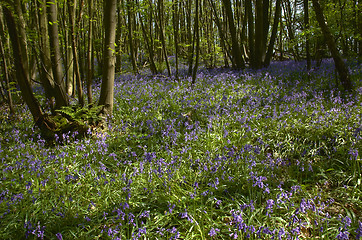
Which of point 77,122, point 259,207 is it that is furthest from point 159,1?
point 259,207

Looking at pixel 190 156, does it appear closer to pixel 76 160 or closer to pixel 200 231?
pixel 200 231

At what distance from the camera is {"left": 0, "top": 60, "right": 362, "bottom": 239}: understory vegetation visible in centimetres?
251

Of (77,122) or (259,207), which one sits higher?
(77,122)

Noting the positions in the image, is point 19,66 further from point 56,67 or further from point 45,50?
point 45,50

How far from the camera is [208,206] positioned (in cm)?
290

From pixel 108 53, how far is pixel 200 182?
3344 mm

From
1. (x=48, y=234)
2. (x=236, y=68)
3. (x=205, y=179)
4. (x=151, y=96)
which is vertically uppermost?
(x=236, y=68)

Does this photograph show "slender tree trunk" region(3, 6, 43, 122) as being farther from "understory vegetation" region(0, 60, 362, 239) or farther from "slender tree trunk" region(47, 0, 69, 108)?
"understory vegetation" region(0, 60, 362, 239)

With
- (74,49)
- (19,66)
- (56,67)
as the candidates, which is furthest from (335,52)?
(19,66)

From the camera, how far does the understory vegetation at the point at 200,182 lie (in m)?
2.51

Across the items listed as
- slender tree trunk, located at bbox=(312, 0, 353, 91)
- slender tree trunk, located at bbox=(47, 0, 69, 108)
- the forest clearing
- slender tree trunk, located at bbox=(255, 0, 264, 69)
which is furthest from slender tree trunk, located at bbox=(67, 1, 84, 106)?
slender tree trunk, located at bbox=(255, 0, 264, 69)

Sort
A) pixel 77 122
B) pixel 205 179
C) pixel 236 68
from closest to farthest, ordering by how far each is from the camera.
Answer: pixel 205 179 < pixel 77 122 < pixel 236 68

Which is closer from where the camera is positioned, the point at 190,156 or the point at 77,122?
the point at 190,156

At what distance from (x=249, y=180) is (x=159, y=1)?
791 cm
